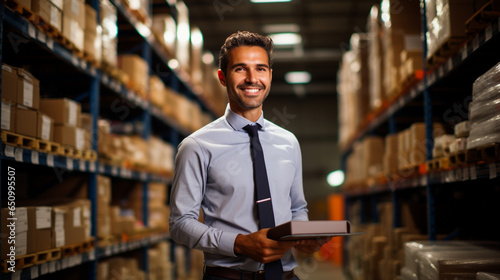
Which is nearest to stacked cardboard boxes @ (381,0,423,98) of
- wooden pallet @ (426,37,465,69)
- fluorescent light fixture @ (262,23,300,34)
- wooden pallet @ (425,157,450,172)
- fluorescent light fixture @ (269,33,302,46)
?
wooden pallet @ (426,37,465,69)

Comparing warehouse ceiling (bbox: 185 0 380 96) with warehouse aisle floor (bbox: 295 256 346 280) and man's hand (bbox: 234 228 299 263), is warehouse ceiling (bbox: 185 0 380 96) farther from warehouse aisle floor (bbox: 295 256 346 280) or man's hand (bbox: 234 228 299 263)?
man's hand (bbox: 234 228 299 263)

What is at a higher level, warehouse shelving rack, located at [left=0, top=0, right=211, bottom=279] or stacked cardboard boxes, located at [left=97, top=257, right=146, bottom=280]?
warehouse shelving rack, located at [left=0, top=0, right=211, bottom=279]

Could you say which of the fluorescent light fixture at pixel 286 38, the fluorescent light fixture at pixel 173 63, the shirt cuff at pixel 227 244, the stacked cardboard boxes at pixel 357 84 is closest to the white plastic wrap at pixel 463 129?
the shirt cuff at pixel 227 244

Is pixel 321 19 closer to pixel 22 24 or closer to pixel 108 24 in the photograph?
pixel 108 24

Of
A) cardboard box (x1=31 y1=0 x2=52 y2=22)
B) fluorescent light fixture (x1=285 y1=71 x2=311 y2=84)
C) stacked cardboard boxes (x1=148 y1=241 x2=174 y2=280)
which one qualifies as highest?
fluorescent light fixture (x1=285 y1=71 x2=311 y2=84)

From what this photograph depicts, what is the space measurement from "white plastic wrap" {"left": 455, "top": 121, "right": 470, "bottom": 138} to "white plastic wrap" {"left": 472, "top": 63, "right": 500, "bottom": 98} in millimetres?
295

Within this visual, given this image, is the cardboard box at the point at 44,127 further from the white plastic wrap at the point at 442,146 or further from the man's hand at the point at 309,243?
the white plastic wrap at the point at 442,146

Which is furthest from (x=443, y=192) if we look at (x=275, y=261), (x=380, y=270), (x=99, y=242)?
(x=275, y=261)

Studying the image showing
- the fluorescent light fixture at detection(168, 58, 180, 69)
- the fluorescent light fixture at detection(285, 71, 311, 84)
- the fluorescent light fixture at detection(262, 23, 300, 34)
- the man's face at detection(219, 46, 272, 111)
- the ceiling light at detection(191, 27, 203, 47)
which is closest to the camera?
the man's face at detection(219, 46, 272, 111)

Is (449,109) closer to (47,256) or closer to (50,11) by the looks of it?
(50,11)

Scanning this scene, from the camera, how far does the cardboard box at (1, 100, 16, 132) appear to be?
10.5 ft

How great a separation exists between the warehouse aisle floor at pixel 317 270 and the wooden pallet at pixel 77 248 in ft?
22.1

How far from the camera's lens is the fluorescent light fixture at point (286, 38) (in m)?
13.8

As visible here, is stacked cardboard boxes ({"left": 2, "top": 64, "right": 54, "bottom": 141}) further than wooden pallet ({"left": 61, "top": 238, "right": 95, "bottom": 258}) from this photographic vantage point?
No
